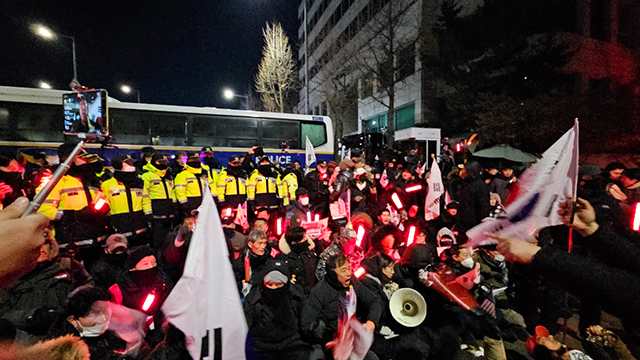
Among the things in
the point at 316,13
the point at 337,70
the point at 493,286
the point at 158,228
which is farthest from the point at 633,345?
the point at 316,13

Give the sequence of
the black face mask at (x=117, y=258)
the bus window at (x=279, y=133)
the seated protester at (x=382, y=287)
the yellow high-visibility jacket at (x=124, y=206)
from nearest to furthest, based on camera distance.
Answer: the seated protester at (x=382, y=287)
the black face mask at (x=117, y=258)
the yellow high-visibility jacket at (x=124, y=206)
the bus window at (x=279, y=133)

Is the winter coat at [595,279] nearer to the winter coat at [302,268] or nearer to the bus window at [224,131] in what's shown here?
the winter coat at [302,268]

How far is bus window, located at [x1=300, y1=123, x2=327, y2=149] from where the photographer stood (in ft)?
45.7

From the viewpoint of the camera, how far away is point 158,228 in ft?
20.5

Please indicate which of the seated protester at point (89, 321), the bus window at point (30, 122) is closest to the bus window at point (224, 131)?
the bus window at point (30, 122)

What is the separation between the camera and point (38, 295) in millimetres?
3189

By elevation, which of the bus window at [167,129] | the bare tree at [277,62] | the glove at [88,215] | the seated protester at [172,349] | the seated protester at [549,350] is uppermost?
the bare tree at [277,62]

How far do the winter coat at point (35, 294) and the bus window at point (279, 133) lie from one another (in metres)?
9.99

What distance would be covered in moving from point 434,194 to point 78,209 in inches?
251

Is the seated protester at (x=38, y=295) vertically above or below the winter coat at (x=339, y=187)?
below

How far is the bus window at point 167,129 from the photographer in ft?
37.0

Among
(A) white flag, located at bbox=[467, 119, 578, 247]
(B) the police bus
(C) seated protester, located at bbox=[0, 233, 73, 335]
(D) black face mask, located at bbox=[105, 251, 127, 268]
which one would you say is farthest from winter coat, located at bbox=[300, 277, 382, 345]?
(B) the police bus

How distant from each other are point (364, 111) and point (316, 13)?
2157 cm

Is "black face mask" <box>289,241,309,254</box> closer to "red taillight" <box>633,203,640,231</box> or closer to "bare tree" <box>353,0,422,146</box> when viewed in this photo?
"red taillight" <box>633,203,640,231</box>
